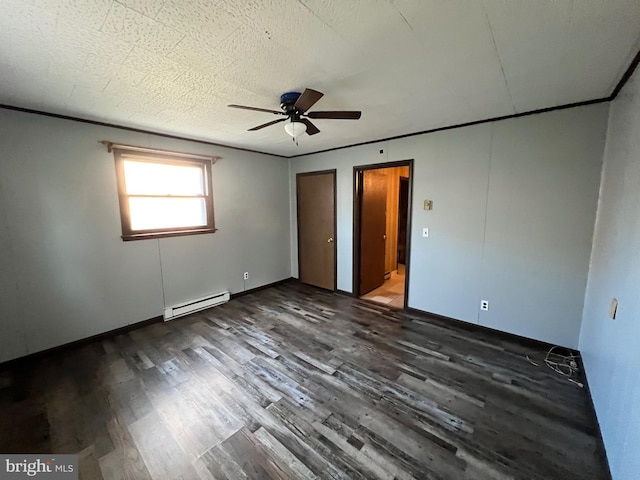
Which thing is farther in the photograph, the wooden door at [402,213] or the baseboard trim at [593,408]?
the wooden door at [402,213]

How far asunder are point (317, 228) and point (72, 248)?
328 cm

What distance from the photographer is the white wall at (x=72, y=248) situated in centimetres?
239

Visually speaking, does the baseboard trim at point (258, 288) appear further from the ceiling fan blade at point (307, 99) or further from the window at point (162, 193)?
the ceiling fan blade at point (307, 99)

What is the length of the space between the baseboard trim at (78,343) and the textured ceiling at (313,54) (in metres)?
2.42

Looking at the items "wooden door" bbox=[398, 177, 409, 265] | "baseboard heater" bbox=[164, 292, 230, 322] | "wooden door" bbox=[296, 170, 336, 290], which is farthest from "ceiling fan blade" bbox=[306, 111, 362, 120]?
"wooden door" bbox=[398, 177, 409, 265]

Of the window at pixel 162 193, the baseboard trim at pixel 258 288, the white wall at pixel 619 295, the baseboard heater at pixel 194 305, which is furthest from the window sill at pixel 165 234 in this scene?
the white wall at pixel 619 295

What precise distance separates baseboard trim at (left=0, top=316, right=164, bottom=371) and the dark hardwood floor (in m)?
0.06

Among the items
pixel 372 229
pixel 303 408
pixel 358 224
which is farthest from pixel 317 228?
pixel 303 408

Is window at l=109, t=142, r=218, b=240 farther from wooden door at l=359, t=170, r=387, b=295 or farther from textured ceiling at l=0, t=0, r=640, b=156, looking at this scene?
wooden door at l=359, t=170, r=387, b=295

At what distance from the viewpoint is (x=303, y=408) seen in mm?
1904

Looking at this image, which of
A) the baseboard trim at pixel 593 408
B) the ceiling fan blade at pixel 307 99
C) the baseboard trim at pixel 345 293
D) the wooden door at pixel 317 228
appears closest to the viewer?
the baseboard trim at pixel 593 408

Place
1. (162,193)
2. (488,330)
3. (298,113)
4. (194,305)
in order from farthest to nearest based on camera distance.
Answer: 1. (194,305)
2. (162,193)
3. (488,330)
4. (298,113)

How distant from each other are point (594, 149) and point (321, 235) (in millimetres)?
3481

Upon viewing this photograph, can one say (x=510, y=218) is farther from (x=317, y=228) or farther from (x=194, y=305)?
(x=194, y=305)
